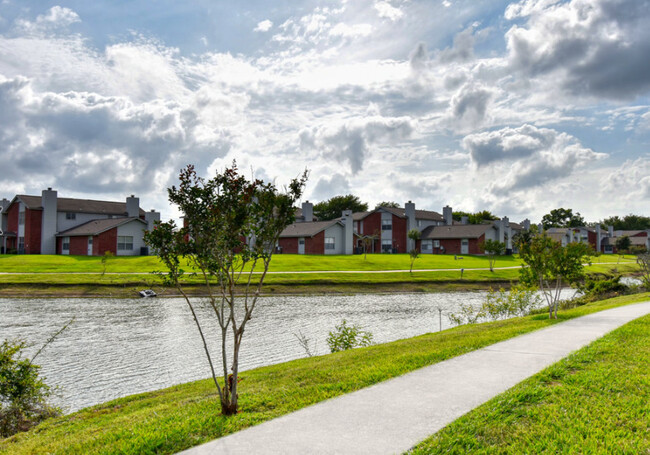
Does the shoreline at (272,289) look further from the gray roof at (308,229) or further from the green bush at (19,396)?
the gray roof at (308,229)

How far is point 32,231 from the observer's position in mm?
60750

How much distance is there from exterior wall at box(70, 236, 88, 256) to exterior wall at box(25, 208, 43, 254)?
4.64 m

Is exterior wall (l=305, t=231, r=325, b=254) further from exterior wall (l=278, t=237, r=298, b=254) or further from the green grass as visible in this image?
the green grass

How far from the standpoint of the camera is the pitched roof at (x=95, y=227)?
5797 centimetres

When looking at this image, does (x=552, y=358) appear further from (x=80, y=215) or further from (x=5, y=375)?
(x=80, y=215)

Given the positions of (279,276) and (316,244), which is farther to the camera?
(316,244)

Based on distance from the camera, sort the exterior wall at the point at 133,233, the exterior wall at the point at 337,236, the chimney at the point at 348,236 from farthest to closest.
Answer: the chimney at the point at 348,236 → the exterior wall at the point at 337,236 → the exterior wall at the point at 133,233

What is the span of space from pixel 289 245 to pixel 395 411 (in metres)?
64.3

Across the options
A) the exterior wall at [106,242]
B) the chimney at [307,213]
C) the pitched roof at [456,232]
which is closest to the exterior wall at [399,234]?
the pitched roof at [456,232]

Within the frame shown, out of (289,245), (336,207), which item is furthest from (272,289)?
(336,207)

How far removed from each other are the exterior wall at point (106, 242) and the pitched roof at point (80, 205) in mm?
8985

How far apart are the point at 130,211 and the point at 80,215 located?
20.2ft

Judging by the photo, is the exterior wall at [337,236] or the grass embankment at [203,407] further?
the exterior wall at [337,236]

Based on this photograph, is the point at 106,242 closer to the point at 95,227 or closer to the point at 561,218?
the point at 95,227
